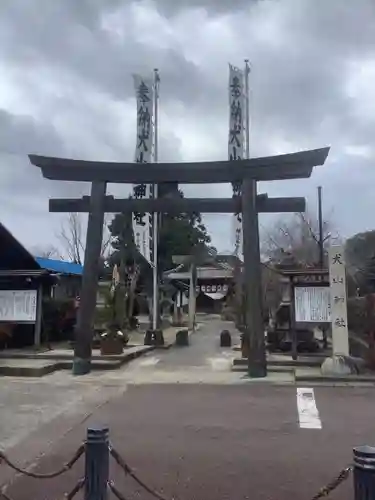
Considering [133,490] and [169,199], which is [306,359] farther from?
[133,490]

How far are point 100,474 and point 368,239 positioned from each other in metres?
21.3

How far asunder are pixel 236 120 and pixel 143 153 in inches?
179

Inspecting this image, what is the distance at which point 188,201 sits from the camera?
1480cm

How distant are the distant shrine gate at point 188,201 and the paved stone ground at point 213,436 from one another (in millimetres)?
1537

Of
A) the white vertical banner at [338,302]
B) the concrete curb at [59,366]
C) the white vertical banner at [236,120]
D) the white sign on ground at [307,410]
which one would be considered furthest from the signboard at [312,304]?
the white vertical banner at [236,120]

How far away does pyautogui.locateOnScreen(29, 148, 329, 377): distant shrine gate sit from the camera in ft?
44.7

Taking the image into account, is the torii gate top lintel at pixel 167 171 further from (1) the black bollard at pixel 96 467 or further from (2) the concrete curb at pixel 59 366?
(1) the black bollard at pixel 96 467

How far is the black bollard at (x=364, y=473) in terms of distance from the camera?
3.57 meters

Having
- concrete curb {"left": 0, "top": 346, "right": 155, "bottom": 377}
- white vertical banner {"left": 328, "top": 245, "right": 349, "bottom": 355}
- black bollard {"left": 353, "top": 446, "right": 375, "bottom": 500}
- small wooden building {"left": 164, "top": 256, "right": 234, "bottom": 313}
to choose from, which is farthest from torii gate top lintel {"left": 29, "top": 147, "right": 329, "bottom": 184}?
small wooden building {"left": 164, "top": 256, "right": 234, "bottom": 313}

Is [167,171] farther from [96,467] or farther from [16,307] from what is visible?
[96,467]

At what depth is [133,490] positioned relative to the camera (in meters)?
5.50

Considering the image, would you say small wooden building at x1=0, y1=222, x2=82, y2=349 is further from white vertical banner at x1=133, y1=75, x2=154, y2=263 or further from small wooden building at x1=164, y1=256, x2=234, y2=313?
small wooden building at x1=164, y1=256, x2=234, y2=313

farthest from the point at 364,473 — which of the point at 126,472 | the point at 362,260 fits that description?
the point at 362,260

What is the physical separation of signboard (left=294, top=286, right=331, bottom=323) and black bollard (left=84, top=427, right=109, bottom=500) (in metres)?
11.5
